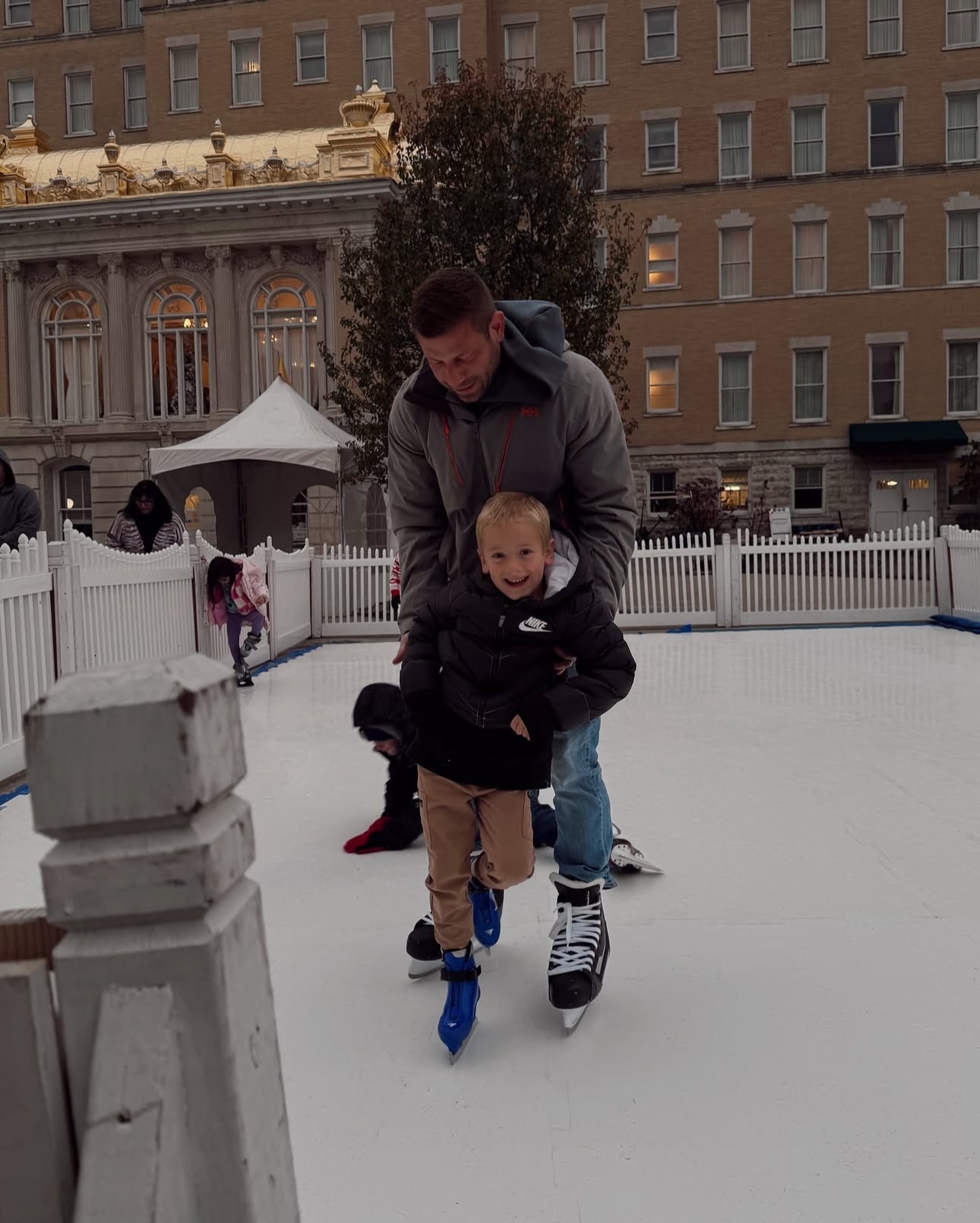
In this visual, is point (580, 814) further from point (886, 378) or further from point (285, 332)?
point (886, 378)

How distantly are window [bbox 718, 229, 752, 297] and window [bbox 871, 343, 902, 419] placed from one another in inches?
155

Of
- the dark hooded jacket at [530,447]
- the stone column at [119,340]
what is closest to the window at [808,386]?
the stone column at [119,340]

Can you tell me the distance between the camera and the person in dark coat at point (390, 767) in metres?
3.80

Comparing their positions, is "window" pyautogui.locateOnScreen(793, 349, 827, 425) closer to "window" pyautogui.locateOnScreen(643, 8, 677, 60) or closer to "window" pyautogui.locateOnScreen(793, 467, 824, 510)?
"window" pyautogui.locateOnScreen(793, 467, 824, 510)

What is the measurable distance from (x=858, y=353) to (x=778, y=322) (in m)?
2.31

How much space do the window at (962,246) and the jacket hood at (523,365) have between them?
28.3 meters

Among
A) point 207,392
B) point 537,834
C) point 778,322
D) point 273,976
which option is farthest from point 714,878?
point 778,322

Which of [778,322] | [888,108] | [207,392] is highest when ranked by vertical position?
[888,108]

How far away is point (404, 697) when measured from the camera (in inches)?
95.6

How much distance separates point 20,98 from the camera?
3167cm

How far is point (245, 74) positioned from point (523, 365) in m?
30.8

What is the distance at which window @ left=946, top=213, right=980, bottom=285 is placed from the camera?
26.7 meters

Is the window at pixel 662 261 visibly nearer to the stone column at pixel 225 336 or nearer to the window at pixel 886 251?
the window at pixel 886 251

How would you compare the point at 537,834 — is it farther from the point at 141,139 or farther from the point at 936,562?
the point at 141,139
